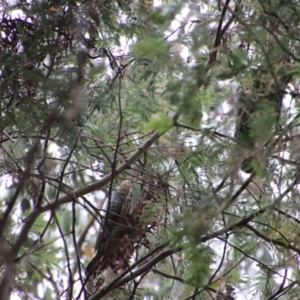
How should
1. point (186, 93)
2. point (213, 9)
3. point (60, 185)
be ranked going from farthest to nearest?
point (213, 9) < point (60, 185) < point (186, 93)

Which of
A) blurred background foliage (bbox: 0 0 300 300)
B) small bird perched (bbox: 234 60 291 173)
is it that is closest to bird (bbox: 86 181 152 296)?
blurred background foliage (bbox: 0 0 300 300)

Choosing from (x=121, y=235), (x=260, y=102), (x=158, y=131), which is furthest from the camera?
(x=121, y=235)

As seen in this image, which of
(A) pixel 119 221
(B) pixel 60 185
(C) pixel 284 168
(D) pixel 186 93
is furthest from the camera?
(A) pixel 119 221

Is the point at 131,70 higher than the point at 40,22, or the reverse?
the point at 131,70

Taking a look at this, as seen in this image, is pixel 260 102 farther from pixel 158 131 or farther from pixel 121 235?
pixel 121 235

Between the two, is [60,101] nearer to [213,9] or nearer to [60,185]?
[60,185]

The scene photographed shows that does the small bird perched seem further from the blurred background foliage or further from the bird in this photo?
the bird

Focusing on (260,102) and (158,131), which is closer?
(260,102)

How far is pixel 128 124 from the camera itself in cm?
193

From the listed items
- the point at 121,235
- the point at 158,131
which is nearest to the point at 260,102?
the point at 158,131

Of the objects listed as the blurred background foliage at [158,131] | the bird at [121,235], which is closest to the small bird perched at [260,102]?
the blurred background foliage at [158,131]

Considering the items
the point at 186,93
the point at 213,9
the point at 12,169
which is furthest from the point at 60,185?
the point at 213,9

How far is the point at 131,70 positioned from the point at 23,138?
0.39 m

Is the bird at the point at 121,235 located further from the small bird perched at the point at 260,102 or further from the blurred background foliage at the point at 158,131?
the small bird perched at the point at 260,102
